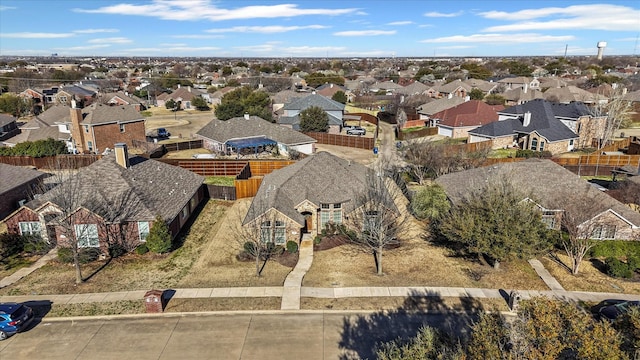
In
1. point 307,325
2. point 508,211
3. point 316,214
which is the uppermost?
point 508,211

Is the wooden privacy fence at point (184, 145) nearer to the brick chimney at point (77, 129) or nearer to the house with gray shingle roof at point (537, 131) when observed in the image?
the brick chimney at point (77, 129)

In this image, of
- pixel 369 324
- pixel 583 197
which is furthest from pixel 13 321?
pixel 583 197

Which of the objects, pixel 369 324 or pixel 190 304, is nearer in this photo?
pixel 369 324

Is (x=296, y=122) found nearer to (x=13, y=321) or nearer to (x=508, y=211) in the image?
(x=508, y=211)

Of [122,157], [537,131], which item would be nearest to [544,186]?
[537,131]

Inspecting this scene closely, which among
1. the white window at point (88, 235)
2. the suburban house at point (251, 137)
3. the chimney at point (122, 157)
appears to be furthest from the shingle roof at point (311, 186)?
the suburban house at point (251, 137)

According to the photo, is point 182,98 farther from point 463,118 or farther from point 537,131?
point 537,131
